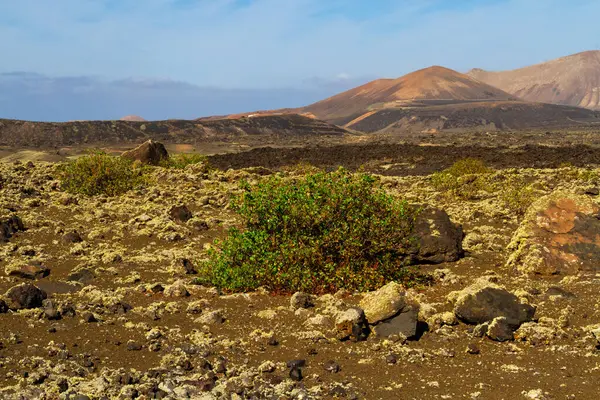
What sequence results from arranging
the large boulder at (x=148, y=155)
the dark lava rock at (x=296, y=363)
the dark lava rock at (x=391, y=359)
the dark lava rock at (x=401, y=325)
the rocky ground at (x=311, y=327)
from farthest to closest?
the large boulder at (x=148, y=155)
the dark lava rock at (x=401, y=325)
the dark lava rock at (x=391, y=359)
the dark lava rock at (x=296, y=363)
the rocky ground at (x=311, y=327)

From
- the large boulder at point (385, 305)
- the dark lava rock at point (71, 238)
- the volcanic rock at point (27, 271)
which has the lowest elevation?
the large boulder at point (385, 305)

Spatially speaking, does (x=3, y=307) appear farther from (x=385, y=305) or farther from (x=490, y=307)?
(x=490, y=307)

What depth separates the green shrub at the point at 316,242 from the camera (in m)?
9.37

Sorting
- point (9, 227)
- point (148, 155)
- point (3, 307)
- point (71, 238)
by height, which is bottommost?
point (3, 307)

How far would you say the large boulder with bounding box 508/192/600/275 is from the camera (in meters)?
9.95

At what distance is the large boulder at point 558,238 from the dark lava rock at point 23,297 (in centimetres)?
776

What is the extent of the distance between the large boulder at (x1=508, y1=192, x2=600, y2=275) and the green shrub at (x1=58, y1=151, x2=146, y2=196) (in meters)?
13.8

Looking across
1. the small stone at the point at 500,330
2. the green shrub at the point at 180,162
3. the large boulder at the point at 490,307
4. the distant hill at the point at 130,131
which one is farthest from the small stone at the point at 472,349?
the distant hill at the point at 130,131

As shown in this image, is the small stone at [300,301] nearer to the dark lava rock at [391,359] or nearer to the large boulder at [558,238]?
the dark lava rock at [391,359]

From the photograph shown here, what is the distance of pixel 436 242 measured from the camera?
11258 millimetres

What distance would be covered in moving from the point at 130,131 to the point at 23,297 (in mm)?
78829

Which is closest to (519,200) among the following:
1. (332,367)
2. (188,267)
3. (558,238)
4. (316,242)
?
(558,238)

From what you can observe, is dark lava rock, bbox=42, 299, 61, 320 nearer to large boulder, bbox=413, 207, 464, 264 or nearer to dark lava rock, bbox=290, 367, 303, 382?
dark lava rock, bbox=290, 367, 303, 382

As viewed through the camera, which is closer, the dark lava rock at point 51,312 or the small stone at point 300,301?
the dark lava rock at point 51,312
